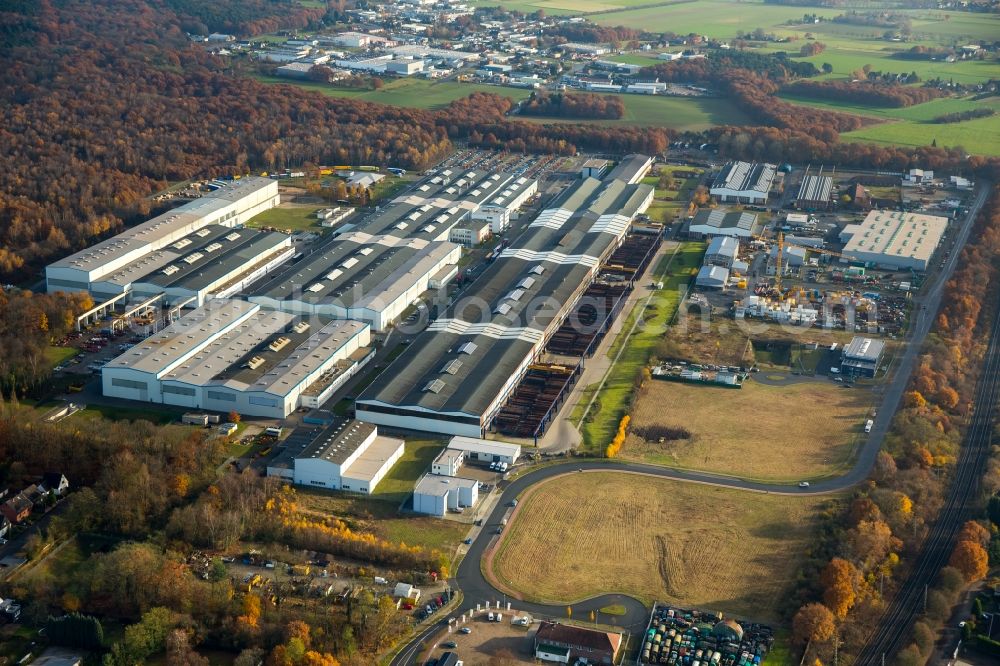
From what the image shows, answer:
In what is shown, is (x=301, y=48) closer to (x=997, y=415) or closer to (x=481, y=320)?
(x=481, y=320)

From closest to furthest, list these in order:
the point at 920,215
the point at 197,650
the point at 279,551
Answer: the point at 197,650
the point at 279,551
the point at 920,215

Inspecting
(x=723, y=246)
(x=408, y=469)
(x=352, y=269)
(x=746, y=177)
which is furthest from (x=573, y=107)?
(x=408, y=469)

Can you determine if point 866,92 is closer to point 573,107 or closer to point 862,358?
point 573,107

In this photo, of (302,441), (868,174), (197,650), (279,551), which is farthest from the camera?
(868,174)

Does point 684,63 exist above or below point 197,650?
above

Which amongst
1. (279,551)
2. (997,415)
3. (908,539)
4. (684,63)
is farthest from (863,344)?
(684,63)

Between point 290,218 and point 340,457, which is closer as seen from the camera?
point 340,457

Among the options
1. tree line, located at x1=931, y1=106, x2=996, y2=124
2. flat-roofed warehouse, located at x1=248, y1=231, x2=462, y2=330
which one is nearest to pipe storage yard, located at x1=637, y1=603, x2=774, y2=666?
flat-roofed warehouse, located at x1=248, y1=231, x2=462, y2=330

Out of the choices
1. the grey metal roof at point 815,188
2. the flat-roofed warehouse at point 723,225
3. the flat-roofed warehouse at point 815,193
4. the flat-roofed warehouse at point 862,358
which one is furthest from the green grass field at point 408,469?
the grey metal roof at point 815,188
